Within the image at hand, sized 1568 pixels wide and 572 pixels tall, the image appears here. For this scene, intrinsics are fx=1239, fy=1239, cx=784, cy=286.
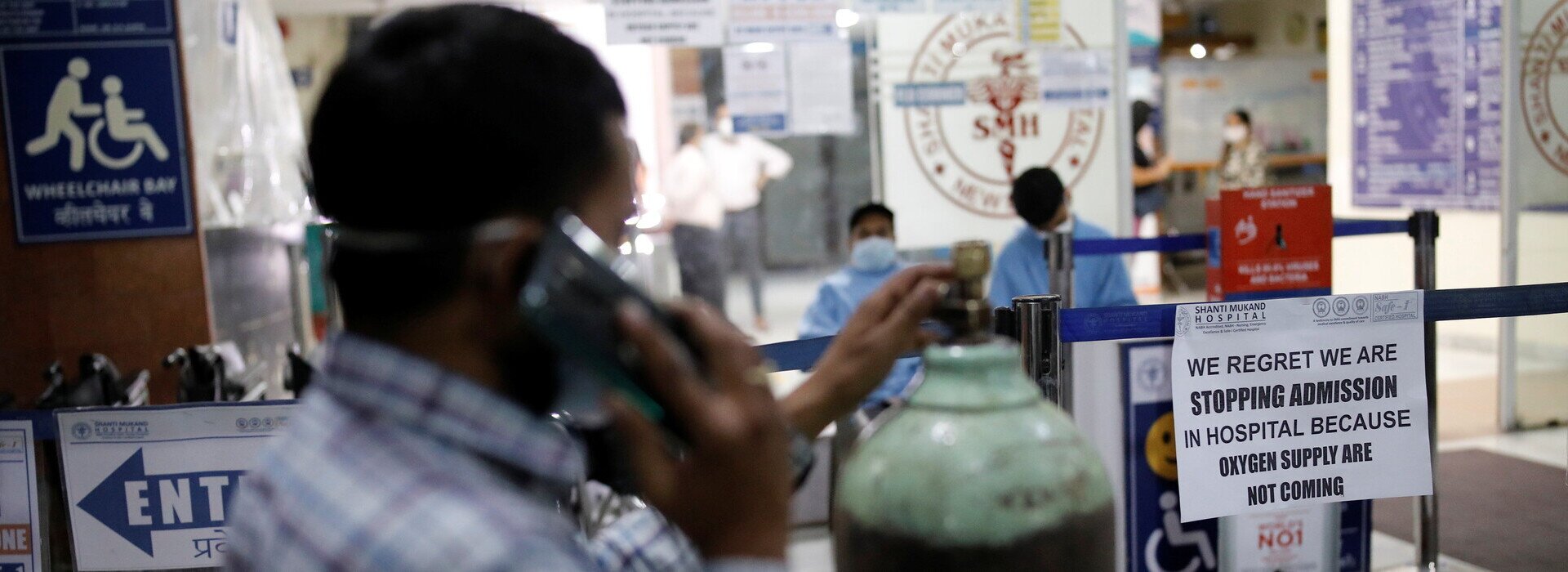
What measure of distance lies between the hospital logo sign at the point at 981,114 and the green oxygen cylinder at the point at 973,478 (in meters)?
4.49

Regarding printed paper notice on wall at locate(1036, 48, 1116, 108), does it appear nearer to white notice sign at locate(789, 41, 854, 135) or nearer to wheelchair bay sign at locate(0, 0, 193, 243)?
white notice sign at locate(789, 41, 854, 135)

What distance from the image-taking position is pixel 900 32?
5.61m

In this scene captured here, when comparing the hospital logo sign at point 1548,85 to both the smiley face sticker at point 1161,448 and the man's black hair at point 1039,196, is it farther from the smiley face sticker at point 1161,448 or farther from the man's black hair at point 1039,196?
the smiley face sticker at point 1161,448

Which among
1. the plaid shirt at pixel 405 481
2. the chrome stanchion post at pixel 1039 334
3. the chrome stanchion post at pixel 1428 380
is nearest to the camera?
the plaid shirt at pixel 405 481

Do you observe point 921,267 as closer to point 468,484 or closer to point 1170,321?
point 468,484

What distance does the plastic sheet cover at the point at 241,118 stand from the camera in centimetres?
479

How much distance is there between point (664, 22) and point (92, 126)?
216 centimetres

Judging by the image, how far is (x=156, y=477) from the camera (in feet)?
8.42

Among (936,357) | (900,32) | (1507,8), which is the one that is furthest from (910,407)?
(1507,8)

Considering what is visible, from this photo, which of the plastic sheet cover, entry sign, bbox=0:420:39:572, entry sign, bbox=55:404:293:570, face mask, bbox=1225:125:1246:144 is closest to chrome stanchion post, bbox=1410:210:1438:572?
entry sign, bbox=55:404:293:570

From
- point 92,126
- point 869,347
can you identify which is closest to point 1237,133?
point 92,126

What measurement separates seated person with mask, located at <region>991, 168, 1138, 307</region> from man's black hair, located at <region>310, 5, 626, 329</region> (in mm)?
3878

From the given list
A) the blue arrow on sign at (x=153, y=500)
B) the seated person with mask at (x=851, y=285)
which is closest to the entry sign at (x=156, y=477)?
the blue arrow on sign at (x=153, y=500)

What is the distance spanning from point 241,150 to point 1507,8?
584 centimetres
